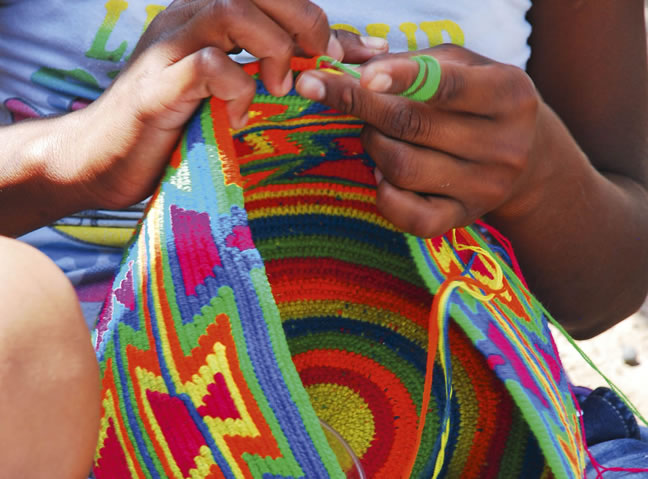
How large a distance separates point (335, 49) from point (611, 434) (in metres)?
0.57

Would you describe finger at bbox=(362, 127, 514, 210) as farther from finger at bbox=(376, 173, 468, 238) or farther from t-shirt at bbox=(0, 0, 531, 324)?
t-shirt at bbox=(0, 0, 531, 324)

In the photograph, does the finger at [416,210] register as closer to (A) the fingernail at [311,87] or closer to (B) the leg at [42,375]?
(A) the fingernail at [311,87]

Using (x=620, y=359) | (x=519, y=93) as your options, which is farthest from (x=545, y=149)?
(x=620, y=359)

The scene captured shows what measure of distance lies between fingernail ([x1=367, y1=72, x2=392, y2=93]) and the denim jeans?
498 millimetres

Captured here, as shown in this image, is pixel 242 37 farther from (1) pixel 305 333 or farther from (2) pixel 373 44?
(1) pixel 305 333

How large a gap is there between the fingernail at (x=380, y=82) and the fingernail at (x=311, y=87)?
0.18 ft

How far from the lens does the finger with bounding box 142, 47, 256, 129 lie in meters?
0.51

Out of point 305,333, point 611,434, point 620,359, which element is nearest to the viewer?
point 305,333

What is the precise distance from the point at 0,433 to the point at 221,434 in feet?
0.68

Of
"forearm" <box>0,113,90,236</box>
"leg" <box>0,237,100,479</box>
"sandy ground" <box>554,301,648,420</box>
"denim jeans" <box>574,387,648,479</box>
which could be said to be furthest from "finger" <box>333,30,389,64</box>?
"sandy ground" <box>554,301,648,420</box>

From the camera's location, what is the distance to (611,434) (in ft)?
2.74

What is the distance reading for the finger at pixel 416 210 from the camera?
23.2 inches

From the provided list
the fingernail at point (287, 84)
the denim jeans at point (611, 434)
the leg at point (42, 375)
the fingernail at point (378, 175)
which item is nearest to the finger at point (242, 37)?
the fingernail at point (287, 84)

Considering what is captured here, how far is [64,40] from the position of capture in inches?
31.0
